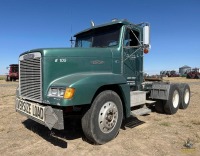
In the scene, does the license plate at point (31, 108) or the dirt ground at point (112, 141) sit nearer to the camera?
the dirt ground at point (112, 141)

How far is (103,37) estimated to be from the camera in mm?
6398

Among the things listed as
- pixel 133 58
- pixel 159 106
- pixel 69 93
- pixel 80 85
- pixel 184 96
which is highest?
pixel 133 58

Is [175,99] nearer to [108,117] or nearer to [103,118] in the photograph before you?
[108,117]

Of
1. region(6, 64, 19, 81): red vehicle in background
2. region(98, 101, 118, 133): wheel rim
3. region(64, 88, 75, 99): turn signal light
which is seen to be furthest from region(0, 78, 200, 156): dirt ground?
region(6, 64, 19, 81): red vehicle in background

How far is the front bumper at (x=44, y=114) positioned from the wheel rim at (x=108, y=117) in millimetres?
935

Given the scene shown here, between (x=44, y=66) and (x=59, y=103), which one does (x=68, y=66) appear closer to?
(x=44, y=66)

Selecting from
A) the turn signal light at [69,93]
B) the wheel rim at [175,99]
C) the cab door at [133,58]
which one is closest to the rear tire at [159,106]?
the wheel rim at [175,99]

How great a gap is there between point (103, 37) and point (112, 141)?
285 centimetres

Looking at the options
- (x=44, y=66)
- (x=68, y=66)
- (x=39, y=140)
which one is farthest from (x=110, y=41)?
(x=39, y=140)

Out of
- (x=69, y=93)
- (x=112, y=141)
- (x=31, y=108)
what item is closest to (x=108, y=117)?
(x=112, y=141)

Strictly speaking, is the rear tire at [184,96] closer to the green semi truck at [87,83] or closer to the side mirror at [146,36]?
the green semi truck at [87,83]

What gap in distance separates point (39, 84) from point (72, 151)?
1.49 metres

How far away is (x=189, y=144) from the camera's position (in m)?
4.73

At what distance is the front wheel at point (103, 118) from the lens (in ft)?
15.3
